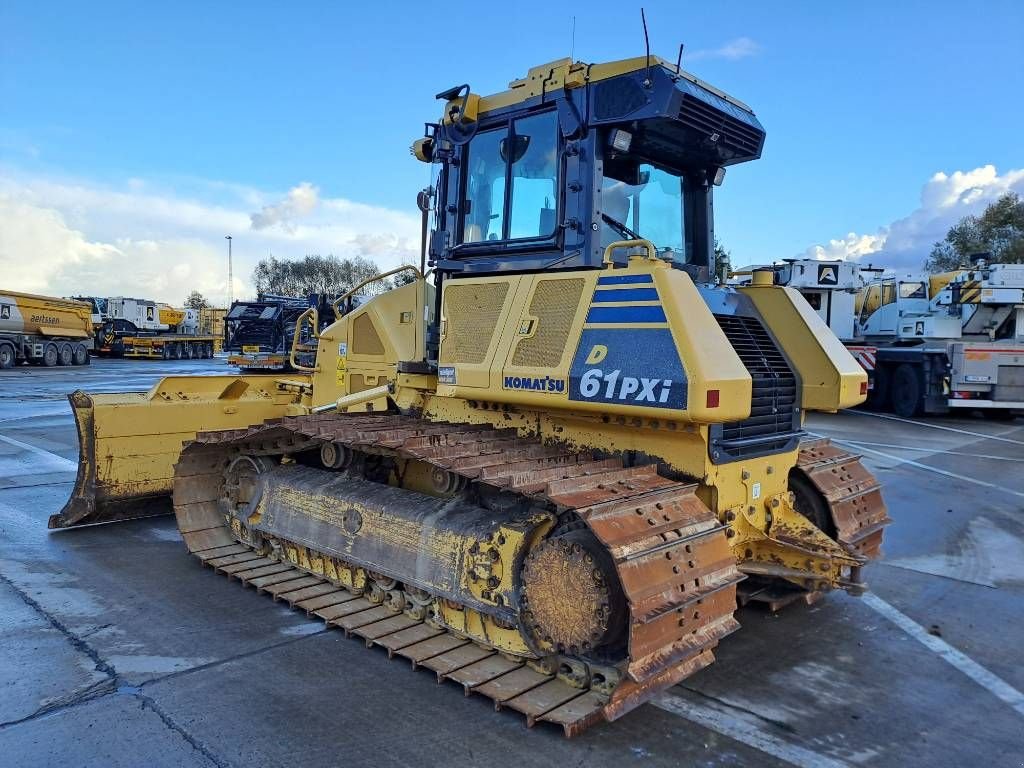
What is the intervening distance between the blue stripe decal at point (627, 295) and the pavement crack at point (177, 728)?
290 centimetres

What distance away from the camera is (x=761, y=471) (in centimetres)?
465

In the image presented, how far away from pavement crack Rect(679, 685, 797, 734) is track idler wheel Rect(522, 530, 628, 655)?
0.61 meters

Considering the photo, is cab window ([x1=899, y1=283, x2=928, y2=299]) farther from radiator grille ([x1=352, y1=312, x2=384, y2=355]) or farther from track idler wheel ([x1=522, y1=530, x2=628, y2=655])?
track idler wheel ([x1=522, y1=530, x2=628, y2=655])

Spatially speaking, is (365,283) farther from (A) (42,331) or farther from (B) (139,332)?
(B) (139,332)

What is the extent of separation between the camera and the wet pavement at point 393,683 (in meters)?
3.41

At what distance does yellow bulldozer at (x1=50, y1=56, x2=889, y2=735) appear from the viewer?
3729mm

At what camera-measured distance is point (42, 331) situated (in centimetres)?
3200

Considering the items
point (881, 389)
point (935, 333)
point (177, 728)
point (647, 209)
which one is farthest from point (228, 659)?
point (935, 333)

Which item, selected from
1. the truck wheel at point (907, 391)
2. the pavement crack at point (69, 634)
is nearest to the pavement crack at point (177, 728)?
the pavement crack at point (69, 634)

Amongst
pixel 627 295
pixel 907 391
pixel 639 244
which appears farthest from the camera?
pixel 907 391

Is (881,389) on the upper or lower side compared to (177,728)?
upper

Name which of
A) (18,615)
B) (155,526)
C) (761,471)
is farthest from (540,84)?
(155,526)

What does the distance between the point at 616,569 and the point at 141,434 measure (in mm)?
5169

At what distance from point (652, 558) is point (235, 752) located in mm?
2033
